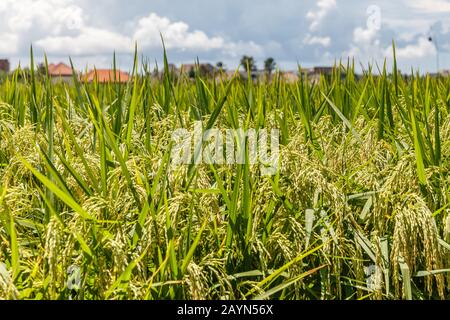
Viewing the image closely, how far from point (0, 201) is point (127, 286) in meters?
0.52

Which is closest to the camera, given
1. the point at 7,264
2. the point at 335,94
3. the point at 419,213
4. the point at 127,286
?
the point at 127,286

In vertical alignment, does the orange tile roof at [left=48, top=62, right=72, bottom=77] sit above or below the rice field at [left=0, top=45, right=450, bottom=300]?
above

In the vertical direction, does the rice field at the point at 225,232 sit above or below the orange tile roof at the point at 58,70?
below

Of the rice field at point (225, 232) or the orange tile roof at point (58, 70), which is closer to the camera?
the rice field at point (225, 232)

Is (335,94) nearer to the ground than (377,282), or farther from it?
farther from it

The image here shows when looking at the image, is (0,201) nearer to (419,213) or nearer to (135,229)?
(135,229)

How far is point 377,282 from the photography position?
1.88 metres

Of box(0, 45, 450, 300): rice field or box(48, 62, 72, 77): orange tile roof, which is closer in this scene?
box(0, 45, 450, 300): rice field

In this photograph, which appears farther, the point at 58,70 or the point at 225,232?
the point at 58,70

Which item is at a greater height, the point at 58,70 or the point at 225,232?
the point at 58,70

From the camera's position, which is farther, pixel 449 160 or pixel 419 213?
pixel 449 160

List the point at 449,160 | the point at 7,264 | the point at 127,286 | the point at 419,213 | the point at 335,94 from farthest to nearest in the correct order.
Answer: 1. the point at 335,94
2. the point at 449,160
3. the point at 7,264
4. the point at 419,213
5. the point at 127,286
